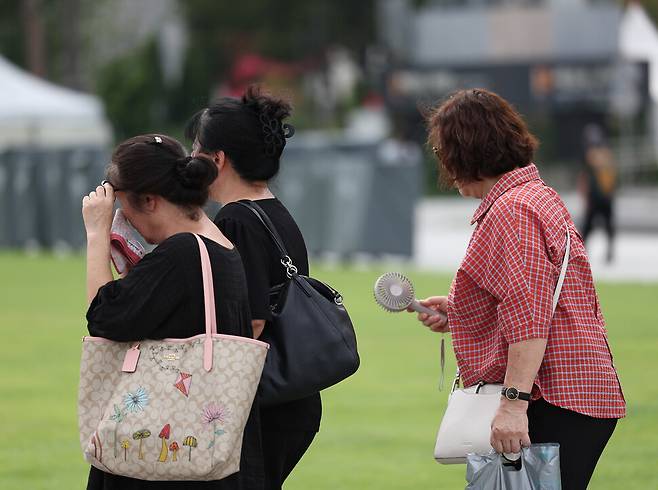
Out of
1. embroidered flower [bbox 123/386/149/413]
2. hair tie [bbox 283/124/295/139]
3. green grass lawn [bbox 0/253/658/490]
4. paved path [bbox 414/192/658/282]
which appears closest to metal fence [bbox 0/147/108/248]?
paved path [bbox 414/192/658/282]

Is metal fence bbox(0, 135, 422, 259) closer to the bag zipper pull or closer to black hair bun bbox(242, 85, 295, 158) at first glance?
black hair bun bbox(242, 85, 295, 158)

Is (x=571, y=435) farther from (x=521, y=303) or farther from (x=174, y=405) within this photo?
(x=174, y=405)

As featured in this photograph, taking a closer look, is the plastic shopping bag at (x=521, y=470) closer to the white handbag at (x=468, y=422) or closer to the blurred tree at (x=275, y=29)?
the white handbag at (x=468, y=422)

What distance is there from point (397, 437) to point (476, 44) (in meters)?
40.4

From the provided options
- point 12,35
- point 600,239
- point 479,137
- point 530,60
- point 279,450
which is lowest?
point 600,239

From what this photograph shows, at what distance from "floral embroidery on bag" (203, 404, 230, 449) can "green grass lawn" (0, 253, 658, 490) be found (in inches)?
130

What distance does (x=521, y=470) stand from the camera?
12.7 ft

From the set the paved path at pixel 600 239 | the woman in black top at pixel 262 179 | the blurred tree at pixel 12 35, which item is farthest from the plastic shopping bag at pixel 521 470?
the blurred tree at pixel 12 35

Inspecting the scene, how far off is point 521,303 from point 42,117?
2613 cm

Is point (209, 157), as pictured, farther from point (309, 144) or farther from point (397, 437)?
point (309, 144)

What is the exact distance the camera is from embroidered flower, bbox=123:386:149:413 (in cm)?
363

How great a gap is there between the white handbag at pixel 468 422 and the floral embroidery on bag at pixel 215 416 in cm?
72

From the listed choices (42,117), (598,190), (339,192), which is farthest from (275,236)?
(42,117)

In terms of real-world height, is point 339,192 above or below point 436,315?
below
